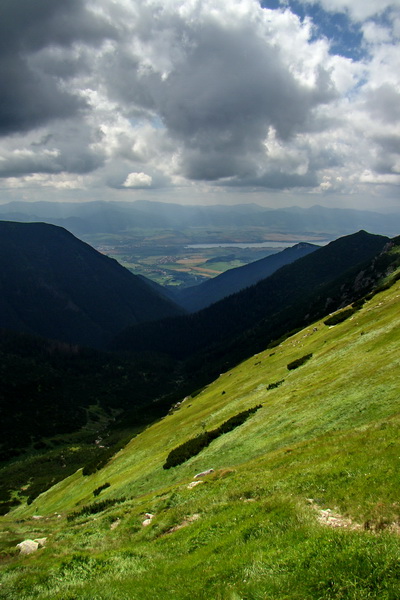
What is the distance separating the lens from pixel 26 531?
27.1 metres

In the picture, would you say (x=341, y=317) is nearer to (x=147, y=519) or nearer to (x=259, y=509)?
(x=147, y=519)

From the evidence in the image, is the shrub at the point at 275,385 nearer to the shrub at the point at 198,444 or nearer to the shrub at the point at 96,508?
the shrub at the point at 198,444

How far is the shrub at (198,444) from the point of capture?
3038 centimetres

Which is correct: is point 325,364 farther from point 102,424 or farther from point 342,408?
point 102,424

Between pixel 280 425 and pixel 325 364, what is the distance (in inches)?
563

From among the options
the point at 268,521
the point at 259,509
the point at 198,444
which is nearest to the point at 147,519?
the point at 259,509

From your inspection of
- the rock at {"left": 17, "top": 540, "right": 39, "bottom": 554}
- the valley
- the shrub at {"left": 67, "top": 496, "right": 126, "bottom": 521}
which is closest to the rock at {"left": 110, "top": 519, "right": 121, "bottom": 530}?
the valley

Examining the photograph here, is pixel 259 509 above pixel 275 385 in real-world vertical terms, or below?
above

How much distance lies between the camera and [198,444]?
3167cm

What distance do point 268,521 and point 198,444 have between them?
19276mm

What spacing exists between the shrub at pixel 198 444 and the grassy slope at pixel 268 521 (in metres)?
0.87

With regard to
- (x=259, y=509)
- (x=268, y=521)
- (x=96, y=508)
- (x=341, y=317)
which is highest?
(x=268, y=521)

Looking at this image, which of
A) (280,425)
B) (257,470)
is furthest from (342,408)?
(257,470)

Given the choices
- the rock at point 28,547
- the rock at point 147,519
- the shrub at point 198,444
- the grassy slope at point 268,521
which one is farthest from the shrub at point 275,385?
the rock at point 28,547
